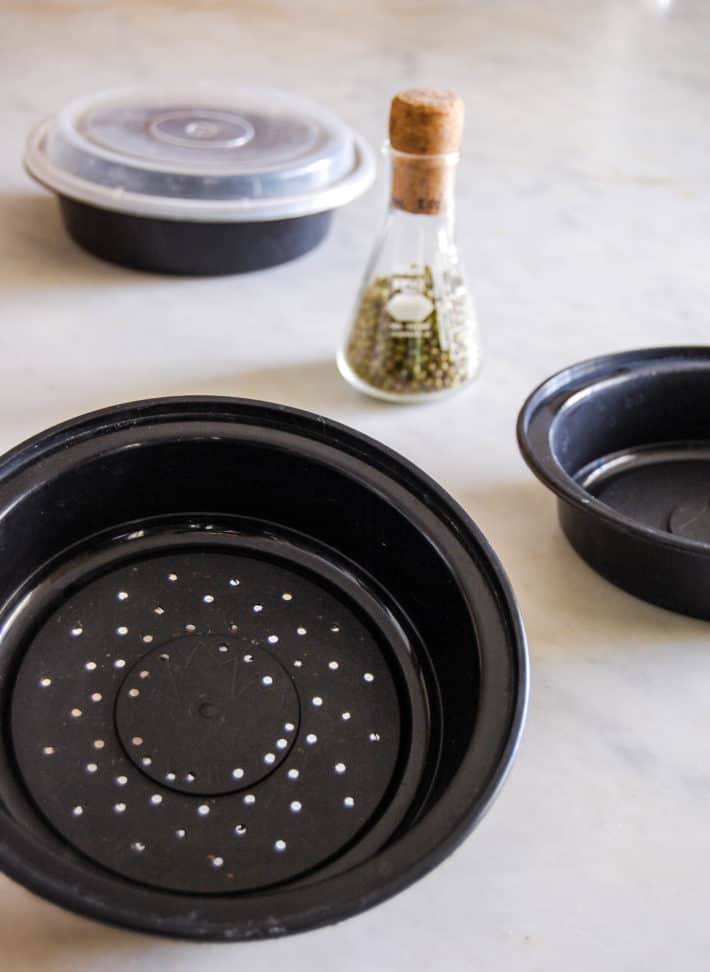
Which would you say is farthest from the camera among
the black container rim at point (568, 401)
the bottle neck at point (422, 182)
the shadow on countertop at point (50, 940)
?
the bottle neck at point (422, 182)

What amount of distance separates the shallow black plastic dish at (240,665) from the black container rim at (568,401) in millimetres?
75

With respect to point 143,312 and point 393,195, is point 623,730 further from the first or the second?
point 143,312

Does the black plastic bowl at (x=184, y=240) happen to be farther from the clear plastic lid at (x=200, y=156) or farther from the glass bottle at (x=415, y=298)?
the glass bottle at (x=415, y=298)

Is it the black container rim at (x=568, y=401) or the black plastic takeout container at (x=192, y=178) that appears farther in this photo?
the black plastic takeout container at (x=192, y=178)

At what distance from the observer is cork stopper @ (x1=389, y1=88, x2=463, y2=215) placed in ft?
2.12

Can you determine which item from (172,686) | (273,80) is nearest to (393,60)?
(273,80)

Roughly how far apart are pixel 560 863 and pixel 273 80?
3.65 feet

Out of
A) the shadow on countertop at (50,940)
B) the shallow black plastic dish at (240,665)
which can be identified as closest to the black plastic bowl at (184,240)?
the shallow black plastic dish at (240,665)

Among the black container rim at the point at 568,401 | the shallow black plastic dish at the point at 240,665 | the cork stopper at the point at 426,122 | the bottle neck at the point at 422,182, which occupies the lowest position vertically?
the shallow black plastic dish at the point at 240,665

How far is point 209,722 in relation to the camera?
1.71 ft

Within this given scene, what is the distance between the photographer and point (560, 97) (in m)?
1.33

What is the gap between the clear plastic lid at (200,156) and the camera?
84 cm

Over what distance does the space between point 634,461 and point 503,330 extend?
0.69 feet

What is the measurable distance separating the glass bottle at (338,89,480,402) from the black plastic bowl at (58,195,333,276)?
171mm
